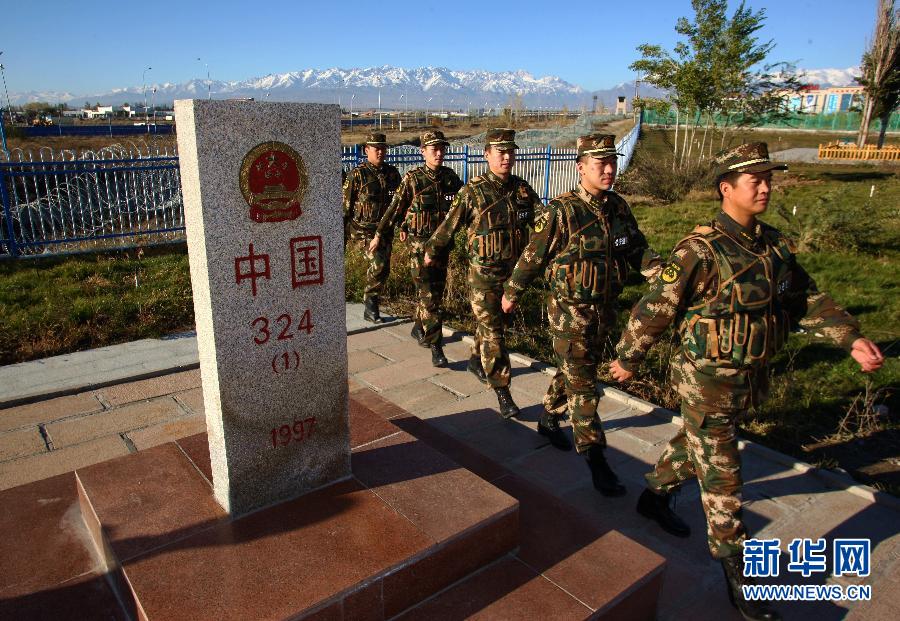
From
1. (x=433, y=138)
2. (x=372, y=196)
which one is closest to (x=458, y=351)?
(x=433, y=138)

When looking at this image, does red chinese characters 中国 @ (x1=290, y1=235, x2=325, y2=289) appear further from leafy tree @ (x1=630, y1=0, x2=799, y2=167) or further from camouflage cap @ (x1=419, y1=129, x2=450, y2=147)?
leafy tree @ (x1=630, y1=0, x2=799, y2=167)

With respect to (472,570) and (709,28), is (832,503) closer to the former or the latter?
(472,570)

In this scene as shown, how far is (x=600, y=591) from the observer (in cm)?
265

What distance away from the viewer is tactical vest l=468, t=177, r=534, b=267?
475 centimetres

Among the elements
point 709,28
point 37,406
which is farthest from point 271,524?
point 709,28

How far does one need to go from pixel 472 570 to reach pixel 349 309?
4987mm

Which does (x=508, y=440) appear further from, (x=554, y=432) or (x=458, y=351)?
(x=458, y=351)

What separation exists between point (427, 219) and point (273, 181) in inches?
135

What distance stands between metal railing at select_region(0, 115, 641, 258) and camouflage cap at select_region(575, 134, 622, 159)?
482 centimetres

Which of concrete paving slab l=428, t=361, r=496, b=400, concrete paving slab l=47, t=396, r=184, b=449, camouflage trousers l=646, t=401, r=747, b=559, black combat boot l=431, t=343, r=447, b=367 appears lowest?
concrete paving slab l=428, t=361, r=496, b=400

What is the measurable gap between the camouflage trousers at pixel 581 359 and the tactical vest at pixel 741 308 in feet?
3.13

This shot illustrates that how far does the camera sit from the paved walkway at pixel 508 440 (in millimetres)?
3197

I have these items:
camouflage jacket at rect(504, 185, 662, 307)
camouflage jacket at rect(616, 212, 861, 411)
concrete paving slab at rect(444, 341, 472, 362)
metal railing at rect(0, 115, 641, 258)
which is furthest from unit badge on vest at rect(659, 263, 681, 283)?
metal railing at rect(0, 115, 641, 258)

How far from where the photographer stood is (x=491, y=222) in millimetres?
4750
